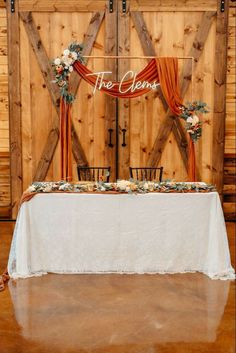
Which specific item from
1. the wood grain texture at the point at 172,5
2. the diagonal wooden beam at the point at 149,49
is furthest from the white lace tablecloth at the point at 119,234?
the wood grain texture at the point at 172,5

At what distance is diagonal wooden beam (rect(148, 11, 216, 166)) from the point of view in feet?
22.1

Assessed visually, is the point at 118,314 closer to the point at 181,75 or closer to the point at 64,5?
the point at 181,75

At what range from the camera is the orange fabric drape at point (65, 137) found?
5.55 m

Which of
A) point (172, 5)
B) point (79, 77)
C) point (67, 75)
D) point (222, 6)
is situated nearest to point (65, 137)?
point (67, 75)

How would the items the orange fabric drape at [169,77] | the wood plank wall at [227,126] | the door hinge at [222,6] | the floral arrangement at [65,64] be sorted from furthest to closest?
the wood plank wall at [227,126] → the door hinge at [222,6] → the orange fabric drape at [169,77] → the floral arrangement at [65,64]

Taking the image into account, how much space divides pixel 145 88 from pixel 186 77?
50.1 inches

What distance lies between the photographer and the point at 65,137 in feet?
18.4

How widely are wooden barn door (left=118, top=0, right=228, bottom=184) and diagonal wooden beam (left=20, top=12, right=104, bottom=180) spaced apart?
1.37 feet

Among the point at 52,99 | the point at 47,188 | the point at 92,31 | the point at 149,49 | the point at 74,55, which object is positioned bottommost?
the point at 47,188

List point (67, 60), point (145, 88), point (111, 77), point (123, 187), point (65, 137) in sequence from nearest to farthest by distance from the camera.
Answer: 1. point (123, 187)
2. point (67, 60)
3. point (65, 137)
4. point (145, 88)
5. point (111, 77)

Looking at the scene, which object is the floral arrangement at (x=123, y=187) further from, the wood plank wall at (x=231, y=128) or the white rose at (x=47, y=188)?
the wood plank wall at (x=231, y=128)

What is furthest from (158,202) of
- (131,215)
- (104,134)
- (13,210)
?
(13,210)

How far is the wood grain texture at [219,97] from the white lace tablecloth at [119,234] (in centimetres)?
258

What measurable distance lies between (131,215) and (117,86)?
82.1 inches
